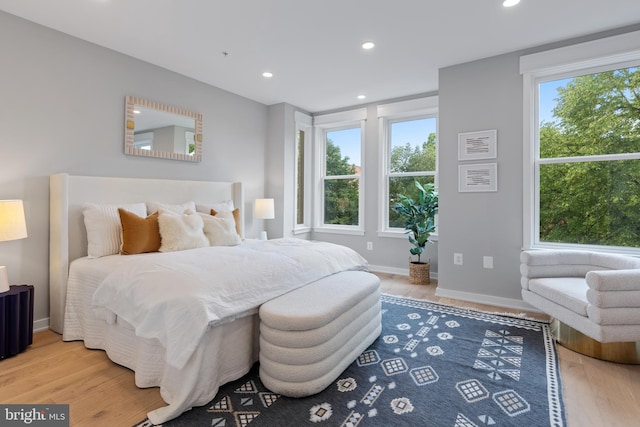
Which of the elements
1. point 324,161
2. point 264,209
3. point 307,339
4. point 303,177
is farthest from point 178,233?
point 324,161

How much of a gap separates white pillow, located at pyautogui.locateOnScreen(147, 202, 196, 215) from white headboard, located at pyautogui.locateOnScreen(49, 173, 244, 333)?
0.17 metres

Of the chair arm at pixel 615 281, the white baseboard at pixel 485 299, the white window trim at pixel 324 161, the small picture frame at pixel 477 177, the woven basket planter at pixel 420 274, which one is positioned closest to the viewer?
the chair arm at pixel 615 281

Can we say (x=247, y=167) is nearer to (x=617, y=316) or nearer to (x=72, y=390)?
(x=72, y=390)

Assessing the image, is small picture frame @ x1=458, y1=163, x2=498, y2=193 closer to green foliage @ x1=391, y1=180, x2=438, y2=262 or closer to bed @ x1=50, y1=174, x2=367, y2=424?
green foliage @ x1=391, y1=180, x2=438, y2=262

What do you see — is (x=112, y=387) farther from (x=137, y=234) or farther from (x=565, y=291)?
(x=565, y=291)

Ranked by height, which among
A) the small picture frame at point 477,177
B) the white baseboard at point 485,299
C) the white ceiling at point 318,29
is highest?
the white ceiling at point 318,29

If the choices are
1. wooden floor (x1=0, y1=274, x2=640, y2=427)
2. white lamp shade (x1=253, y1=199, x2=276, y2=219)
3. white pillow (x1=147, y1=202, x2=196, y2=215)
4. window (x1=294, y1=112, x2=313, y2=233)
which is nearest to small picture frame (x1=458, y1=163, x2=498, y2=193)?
wooden floor (x1=0, y1=274, x2=640, y2=427)

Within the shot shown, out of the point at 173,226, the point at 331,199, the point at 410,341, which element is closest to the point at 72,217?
the point at 173,226

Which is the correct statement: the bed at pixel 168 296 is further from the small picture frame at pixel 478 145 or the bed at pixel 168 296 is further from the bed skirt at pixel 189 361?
the small picture frame at pixel 478 145

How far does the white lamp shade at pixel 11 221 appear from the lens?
2.23 meters

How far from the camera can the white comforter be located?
171 cm

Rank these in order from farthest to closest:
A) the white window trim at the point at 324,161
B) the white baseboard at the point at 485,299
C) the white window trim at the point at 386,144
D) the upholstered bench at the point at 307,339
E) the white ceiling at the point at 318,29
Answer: the white window trim at the point at 324,161
the white window trim at the point at 386,144
the white baseboard at the point at 485,299
the white ceiling at the point at 318,29
the upholstered bench at the point at 307,339

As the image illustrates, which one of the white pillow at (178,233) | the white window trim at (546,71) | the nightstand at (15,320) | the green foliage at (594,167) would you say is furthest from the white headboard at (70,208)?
the green foliage at (594,167)

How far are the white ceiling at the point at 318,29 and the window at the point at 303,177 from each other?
1.59m
